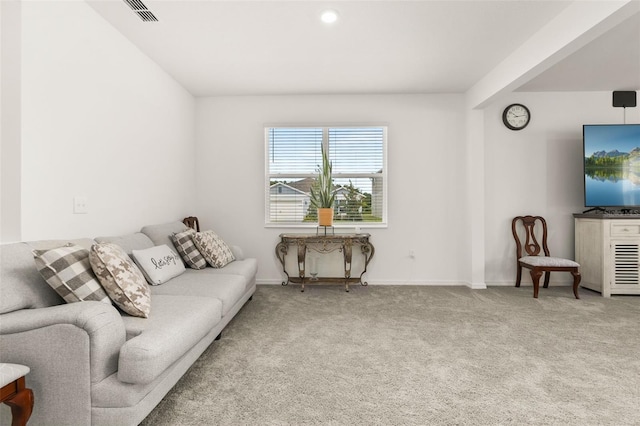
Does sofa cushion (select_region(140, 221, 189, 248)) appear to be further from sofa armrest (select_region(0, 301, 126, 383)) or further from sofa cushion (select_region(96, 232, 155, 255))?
sofa armrest (select_region(0, 301, 126, 383))

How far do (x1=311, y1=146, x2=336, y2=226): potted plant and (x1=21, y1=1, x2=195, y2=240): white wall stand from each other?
5.85 ft

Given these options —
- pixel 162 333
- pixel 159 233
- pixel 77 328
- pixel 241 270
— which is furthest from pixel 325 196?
pixel 77 328

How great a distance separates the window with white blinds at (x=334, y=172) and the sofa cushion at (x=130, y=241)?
1946 millimetres

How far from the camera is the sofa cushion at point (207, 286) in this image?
2.44 m

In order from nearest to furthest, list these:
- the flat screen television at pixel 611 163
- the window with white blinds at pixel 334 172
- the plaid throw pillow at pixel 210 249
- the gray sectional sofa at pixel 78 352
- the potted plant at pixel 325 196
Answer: the gray sectional sofa at pixel 78 352
the plaid throw pillow at pixel 210 249
the flat screen television at pixel 611 163
the potted plant at pixel 325 196
the window with white blinds at pixel 334 172

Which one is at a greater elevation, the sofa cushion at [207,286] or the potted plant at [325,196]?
the potted plant at [325,196]

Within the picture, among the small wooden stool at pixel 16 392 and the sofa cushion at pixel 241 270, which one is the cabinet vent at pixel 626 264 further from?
the small wooden stool at pixel 16 392

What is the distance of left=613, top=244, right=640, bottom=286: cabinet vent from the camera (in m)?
3.92

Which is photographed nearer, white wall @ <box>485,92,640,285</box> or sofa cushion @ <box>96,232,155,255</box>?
sofa cushion @ <box>96,232,155,255</box>

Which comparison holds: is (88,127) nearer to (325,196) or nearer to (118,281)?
(118,281)

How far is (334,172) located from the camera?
15.3 feet

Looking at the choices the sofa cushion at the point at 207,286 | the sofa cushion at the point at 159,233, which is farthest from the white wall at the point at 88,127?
the sofa cushion at the point at 207,286

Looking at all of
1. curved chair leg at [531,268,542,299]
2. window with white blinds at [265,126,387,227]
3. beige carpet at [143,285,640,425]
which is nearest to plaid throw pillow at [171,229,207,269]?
beige carpet at [143,285,640,425]

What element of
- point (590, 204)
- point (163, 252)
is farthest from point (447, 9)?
point (590, 204)
